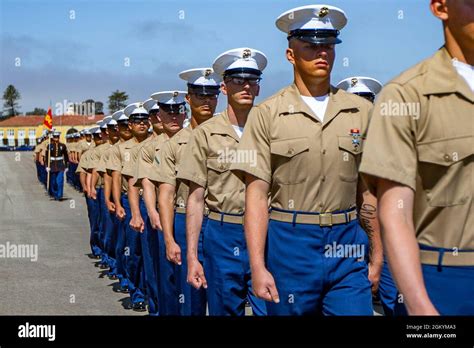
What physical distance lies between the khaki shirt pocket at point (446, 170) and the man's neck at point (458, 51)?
266 mm

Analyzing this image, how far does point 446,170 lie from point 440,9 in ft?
1.71

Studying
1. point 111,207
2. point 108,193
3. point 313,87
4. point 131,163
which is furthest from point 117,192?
point 313,87

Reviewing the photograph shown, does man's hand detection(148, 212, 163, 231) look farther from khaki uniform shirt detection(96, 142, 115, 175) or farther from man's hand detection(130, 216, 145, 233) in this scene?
khaki uniform shirt detection(96, 142, 115, 175)

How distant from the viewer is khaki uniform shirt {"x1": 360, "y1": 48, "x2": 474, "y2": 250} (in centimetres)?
272

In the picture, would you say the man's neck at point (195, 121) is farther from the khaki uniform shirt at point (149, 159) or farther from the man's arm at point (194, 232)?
the man's arm at point (194, 232)

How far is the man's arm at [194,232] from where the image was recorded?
534cm

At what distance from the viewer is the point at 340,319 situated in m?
3.83

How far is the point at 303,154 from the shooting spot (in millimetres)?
4137

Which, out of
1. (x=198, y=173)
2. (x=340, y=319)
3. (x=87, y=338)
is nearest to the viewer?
(x=87, y=338)

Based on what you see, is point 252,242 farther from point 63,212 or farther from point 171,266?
point 63,212

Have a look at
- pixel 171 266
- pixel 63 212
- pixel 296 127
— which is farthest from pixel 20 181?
pixel 296 127

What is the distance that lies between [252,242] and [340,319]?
1.79 ft

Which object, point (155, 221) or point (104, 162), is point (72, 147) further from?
point (155, 221)

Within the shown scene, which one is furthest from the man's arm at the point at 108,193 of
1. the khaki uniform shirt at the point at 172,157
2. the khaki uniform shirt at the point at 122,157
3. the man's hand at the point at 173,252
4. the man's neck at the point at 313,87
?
the man's neck at the point at 313,87
